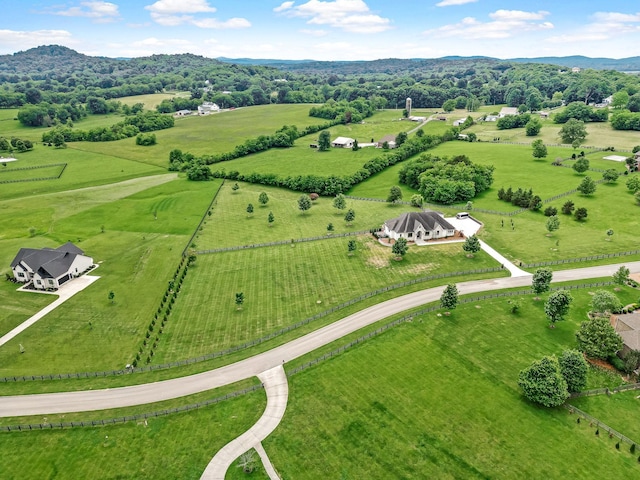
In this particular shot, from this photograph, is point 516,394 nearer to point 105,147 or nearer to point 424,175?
point 424,175

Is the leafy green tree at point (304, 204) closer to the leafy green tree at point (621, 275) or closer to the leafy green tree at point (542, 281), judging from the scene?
the leafy green tree at point (542, 281)

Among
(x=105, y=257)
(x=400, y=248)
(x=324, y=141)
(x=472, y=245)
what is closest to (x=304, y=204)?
(x=400, y=248)

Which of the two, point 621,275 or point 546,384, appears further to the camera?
point 621,275

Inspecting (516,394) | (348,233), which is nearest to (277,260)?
(348,233)

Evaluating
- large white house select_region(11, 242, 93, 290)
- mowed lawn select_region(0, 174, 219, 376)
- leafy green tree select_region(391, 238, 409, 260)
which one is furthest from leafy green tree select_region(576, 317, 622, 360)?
large white house select_region(11, 242, 93, 290)

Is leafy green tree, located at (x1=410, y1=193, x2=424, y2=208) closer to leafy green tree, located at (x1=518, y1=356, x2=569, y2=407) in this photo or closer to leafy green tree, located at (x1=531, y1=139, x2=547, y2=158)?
leafy green tree, located at (x1=531, y1=139, x2=547, y2=158)

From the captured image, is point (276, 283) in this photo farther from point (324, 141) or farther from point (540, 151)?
point (540, 151)
